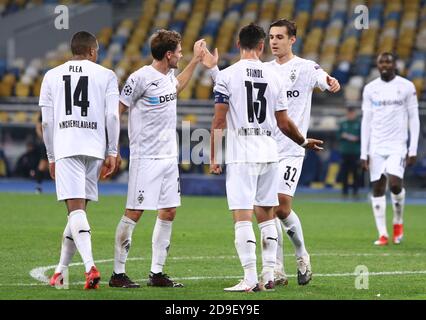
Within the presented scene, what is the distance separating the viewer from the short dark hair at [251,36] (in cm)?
955

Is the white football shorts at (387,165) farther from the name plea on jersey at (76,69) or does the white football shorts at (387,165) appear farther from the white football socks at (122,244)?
the name plea on jersey at (76,69)

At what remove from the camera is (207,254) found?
43.0 ft

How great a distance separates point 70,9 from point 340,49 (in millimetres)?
8151

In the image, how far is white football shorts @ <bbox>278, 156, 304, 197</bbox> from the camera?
10.6m

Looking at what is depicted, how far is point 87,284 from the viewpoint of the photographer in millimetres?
9383

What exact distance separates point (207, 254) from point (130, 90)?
12.1ft

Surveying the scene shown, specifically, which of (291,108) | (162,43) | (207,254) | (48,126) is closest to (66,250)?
(48,126)

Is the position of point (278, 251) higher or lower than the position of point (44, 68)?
lower

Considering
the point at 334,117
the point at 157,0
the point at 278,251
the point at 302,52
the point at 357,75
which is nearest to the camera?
the point at 278,251

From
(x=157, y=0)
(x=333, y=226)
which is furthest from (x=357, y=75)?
(x=333, y=226)

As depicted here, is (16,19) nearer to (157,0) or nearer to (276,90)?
(157,0)

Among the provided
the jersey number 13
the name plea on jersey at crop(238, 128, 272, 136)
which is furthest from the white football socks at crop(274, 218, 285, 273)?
the jersey number 13

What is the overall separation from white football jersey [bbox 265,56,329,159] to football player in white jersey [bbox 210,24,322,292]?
3.22ft

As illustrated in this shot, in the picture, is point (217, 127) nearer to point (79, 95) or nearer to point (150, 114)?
point (150, 114)
